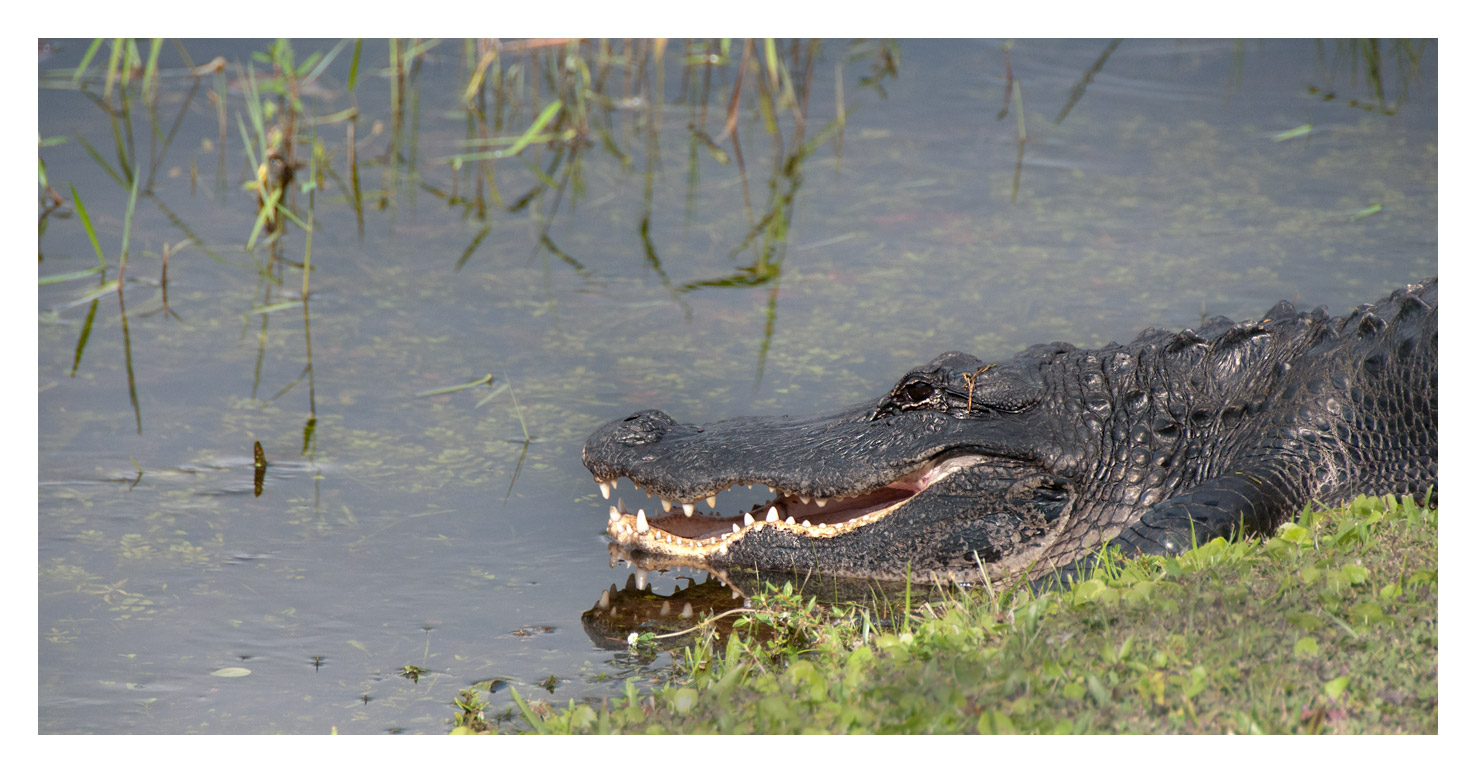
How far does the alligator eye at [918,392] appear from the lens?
163 inches

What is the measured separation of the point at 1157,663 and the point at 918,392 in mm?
1670

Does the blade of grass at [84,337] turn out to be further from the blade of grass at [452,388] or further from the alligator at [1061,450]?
the alligator at [1061,450]

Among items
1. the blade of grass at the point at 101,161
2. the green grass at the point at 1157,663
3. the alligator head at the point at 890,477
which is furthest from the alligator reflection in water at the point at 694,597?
the blade of grass at the point at 101,161

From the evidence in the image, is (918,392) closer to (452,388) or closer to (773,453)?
(773,453)

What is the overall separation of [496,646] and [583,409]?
5.52ft

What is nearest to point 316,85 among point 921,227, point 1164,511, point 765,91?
point 765,91

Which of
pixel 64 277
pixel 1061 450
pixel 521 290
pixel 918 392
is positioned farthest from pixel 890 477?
pixel 64 277

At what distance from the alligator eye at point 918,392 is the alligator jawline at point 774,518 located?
0.66 ft

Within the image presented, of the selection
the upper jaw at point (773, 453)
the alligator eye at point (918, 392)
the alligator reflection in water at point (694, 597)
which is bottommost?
the alligator reflection in water at point (694, 597)

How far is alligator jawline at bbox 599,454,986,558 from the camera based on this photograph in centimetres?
415

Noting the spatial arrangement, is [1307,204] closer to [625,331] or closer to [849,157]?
[849,157]

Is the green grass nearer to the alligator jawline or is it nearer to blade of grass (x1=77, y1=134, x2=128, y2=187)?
the alligator jawline

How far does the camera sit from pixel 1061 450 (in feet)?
13.5
